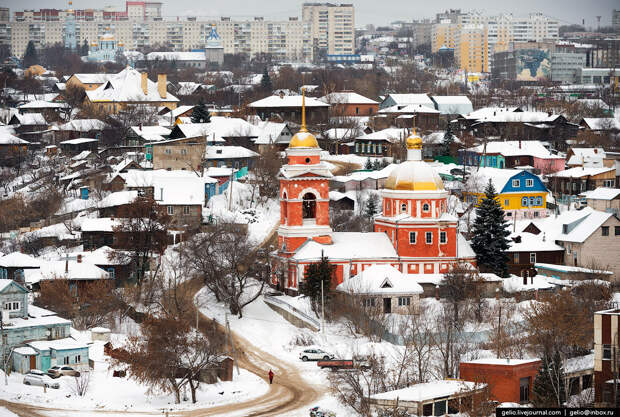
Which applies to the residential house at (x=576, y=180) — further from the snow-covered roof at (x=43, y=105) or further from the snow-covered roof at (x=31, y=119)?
the snow-covered roof at (x=43, y=105)

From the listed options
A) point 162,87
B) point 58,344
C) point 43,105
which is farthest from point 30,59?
point 58,344

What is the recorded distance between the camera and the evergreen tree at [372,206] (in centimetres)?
6638

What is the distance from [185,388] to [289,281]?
13.1m

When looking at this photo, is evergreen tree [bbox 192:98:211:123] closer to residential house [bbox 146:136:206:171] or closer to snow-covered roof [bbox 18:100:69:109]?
residential house [bbox 146:136:206:171]

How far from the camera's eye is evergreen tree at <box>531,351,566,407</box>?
37.2 m

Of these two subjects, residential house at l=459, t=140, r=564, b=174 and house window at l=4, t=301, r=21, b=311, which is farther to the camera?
residential house at l=459, t=140, r=564, b=174

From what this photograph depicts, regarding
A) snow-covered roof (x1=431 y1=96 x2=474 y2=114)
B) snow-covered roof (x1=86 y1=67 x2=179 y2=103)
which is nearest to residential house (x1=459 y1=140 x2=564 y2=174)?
snow-covered roof (x1=431 y1=96 x2=474 y2=114)

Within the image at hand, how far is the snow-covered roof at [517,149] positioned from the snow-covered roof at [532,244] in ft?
67.7

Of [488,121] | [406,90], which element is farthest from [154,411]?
[406,90]

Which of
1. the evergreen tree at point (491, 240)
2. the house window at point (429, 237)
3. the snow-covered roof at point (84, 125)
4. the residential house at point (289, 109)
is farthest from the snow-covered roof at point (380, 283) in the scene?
the residential house at point (289, 109)

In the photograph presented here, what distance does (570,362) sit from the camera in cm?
4294

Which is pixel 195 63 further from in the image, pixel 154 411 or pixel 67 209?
pixel 154 411

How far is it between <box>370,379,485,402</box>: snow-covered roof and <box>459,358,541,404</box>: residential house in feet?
1.14

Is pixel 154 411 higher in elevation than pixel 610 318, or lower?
lower
